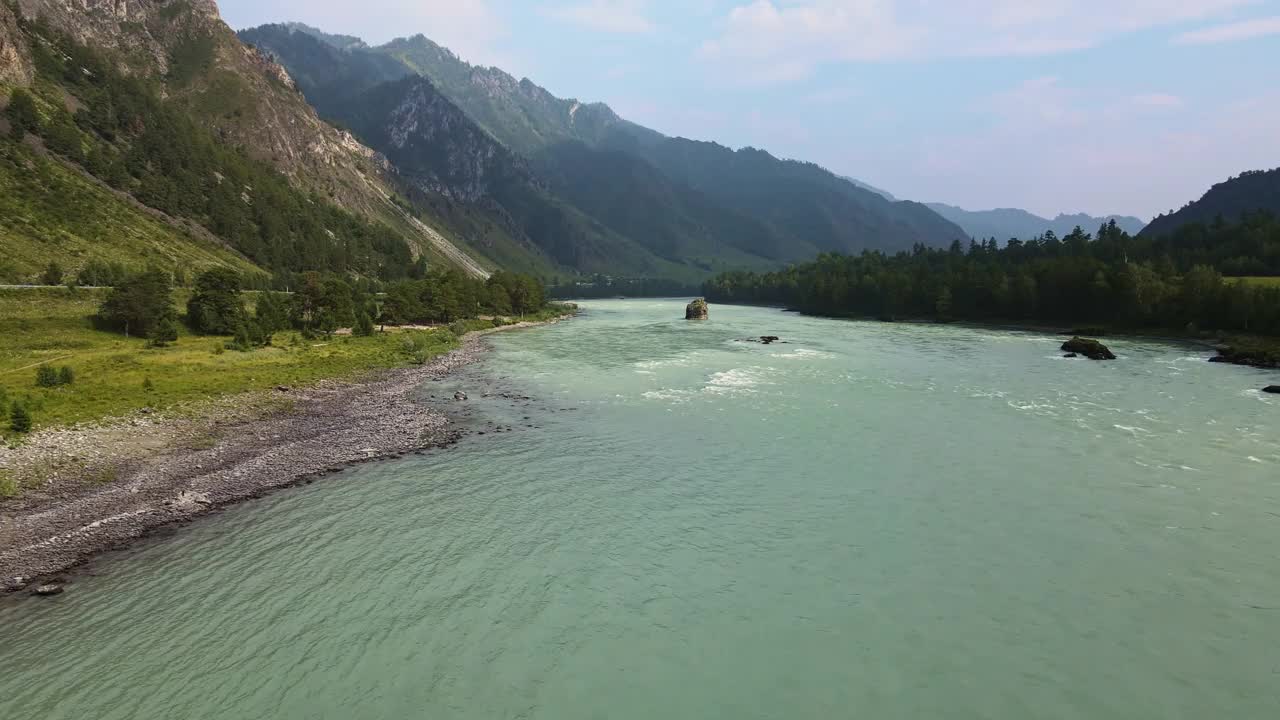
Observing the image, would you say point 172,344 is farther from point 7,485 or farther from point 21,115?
point 21,115

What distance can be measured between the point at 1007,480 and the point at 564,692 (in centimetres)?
2960

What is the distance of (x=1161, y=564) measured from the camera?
24750mm

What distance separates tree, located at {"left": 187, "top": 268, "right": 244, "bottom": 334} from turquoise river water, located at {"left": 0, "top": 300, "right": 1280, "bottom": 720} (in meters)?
66.3

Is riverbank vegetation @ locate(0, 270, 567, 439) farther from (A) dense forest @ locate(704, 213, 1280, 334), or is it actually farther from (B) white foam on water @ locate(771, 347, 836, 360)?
(A) dense forest @ locate(704, 213, 1280, 334)

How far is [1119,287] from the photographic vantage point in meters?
126

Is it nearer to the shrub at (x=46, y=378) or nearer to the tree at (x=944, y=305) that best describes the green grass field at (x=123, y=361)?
the shrub at (x=46, y=378)

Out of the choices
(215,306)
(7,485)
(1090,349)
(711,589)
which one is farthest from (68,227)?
(1090,349)

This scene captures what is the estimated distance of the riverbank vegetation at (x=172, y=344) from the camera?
1863 inches

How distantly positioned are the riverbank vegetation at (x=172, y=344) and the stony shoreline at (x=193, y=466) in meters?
6.57

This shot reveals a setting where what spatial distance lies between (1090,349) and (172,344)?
124m

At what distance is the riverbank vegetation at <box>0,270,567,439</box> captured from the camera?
47312 millimetres

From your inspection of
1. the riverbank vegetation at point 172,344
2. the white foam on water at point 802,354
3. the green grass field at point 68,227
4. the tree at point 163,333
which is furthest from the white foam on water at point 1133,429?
the green grass field at point 68,227

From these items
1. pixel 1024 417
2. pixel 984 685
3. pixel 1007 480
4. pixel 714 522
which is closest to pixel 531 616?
pixel 714 522

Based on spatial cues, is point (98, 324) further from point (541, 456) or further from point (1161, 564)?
point (1161, 564)
